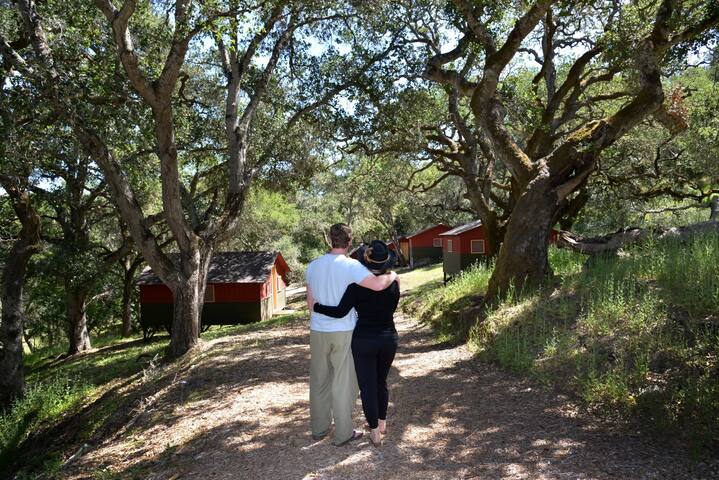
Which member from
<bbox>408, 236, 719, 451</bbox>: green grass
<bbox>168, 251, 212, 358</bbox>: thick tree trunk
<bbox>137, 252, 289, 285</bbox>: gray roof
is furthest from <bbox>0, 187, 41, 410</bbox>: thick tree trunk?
<bbox>408, 236, 719, 451</bbox>: green grass

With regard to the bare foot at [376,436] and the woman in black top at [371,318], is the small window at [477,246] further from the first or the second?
the woman in black top at [371,318]

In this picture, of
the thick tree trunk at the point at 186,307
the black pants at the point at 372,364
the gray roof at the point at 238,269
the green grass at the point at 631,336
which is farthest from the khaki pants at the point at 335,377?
the gray roof at the point at 238,269

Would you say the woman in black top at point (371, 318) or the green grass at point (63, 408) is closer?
the woman in black top at point (371, 318)

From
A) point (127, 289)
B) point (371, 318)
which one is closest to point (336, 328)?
point (371, 318)

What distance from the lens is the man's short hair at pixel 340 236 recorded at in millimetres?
4629

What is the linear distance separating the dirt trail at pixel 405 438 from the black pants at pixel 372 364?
53 cm

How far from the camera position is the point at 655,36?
8.79 m

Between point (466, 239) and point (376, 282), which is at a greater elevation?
point (466, 239)

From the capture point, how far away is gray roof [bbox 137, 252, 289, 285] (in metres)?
23.4

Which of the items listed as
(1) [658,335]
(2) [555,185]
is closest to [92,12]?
(2) [555,185]

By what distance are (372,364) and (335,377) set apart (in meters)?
0.39

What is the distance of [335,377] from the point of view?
4742 millimetres

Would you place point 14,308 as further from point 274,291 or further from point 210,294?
point 274,291

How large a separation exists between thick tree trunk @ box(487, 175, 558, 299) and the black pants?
512cm
